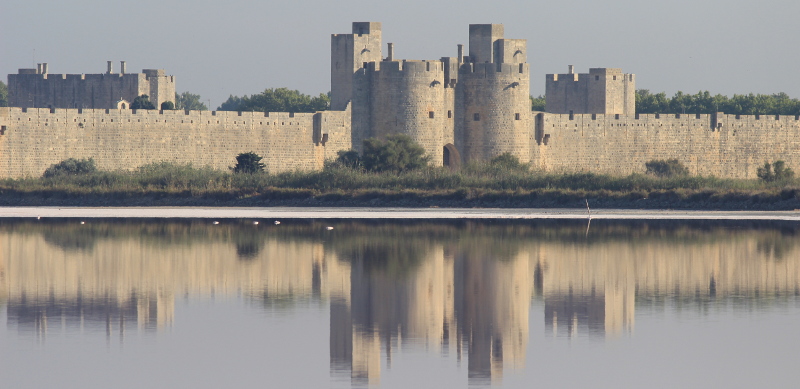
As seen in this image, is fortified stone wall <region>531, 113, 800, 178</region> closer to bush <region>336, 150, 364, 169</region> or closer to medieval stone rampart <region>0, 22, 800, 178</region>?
medieval stone rampart <region>0, 22, 800, 178</region>

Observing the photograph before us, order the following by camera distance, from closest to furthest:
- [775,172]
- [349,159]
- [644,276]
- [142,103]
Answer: [644,276] < [349,159] < [775,172] < [142,103]

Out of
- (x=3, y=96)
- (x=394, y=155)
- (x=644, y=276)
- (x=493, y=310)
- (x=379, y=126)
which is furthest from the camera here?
(x=3, y=96)

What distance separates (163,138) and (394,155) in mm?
6571

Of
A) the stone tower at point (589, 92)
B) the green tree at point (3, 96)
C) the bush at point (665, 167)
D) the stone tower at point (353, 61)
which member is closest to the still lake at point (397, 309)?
the stone tower at point (353, 61)

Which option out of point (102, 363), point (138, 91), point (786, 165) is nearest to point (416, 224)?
point (102, 363)

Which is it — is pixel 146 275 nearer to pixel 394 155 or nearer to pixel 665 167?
pixel 394 155

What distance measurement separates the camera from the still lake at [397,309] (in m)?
11.8

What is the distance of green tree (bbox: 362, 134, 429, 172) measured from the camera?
1383 inches

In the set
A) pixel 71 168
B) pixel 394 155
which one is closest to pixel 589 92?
pixel 394 155

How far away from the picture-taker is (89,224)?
997 inches

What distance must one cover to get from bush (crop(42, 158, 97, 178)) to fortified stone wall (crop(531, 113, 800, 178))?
1300 centimetres

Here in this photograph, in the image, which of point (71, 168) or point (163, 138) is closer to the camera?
point (71, 168)

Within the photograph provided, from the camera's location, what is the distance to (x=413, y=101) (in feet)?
121

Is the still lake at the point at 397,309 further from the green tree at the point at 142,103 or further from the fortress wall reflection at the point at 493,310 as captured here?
the green tree at the point at 142,103
